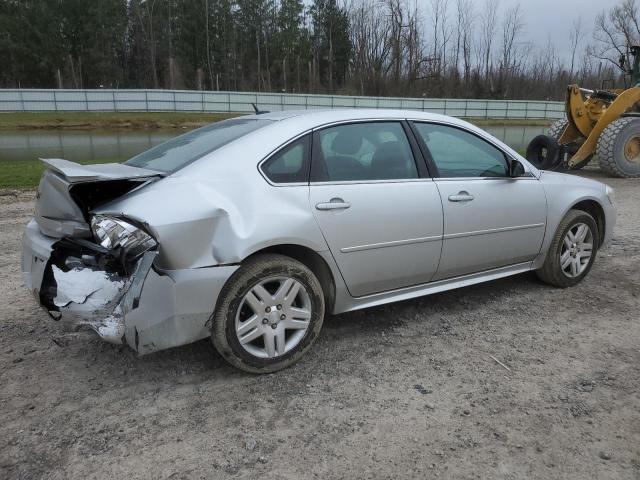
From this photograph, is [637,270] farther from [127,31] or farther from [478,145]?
[127,31]

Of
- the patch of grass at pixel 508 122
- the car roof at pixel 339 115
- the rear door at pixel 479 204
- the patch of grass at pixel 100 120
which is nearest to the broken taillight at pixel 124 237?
the car roof at pixel 339 115

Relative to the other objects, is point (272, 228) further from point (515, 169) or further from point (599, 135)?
point (599, 135)

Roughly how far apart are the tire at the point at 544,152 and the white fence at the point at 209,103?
67.6 ft

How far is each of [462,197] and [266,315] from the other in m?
1.69

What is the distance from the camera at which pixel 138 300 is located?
9.05ft

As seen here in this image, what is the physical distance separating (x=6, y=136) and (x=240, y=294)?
25.3 meters

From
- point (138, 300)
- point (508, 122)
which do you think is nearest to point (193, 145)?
point (138, 300)

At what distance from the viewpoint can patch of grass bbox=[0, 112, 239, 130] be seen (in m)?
29.0

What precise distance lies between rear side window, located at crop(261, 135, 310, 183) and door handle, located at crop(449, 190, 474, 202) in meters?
1.13

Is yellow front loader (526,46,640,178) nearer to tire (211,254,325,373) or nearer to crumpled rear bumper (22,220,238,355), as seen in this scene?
tire (211,254,325,373)

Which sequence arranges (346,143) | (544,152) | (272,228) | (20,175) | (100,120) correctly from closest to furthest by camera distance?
(272,228)
(346,143)
(20,175)
(544,152)
(100,120)

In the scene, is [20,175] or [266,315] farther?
[20,175]

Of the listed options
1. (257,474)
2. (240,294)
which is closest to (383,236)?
(240,294)

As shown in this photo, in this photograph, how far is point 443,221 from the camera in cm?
376
